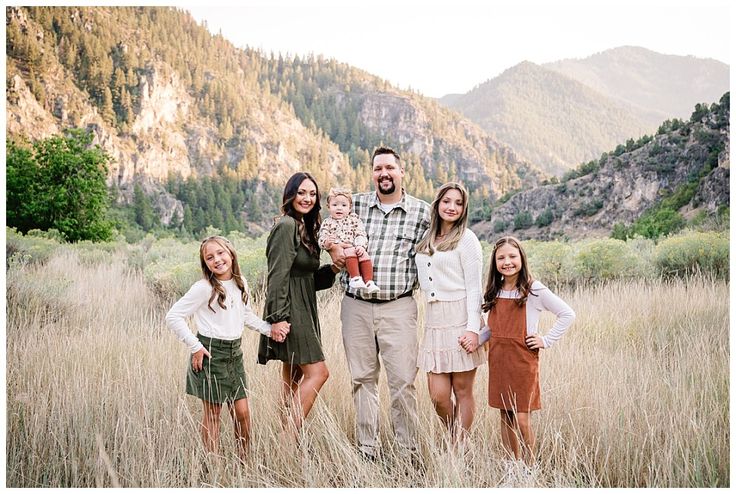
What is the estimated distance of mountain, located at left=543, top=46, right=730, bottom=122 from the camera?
5236 inches

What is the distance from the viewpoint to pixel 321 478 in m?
3.38

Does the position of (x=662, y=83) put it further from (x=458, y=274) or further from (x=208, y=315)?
(x=208, y=315)

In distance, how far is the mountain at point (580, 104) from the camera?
481ft

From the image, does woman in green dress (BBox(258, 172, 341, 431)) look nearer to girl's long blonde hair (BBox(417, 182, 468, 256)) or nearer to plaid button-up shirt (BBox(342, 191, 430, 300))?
plaid button-up shirt (BBox(342, 191, 430, 300))

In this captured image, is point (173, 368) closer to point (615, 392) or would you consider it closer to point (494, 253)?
point (494, 253)

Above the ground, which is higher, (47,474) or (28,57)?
(28,57)

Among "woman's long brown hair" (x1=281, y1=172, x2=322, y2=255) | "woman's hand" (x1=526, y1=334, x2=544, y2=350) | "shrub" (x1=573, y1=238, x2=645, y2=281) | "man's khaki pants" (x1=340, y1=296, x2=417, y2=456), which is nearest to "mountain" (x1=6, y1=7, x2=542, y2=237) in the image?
"shrub" (x1=573, y1=238, x2=645, y2=281)

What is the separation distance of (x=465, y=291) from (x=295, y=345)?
1.07 metres

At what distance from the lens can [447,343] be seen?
343 centimetres

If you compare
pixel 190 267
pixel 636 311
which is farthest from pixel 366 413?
pixel 190 267

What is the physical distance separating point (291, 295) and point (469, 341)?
1088mm

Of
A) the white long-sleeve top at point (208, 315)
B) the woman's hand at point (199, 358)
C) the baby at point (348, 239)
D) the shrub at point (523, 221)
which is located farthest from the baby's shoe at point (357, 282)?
the shrub at point (523, 221)

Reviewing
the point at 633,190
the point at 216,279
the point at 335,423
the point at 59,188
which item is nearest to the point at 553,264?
the point at 335,423

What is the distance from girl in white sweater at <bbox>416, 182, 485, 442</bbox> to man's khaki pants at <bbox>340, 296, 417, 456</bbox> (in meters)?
0.17
